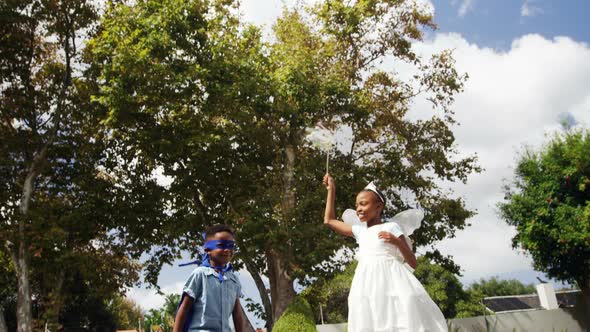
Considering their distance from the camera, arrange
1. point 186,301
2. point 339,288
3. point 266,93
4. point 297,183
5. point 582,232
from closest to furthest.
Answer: point 186,301 < point 266,93 < point 297,183 < point 582,232 < point 339,288

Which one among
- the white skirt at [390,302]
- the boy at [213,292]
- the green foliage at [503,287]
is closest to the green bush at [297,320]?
the white skirt at [390,302]

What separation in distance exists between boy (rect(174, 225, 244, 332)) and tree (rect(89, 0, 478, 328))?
541 inches

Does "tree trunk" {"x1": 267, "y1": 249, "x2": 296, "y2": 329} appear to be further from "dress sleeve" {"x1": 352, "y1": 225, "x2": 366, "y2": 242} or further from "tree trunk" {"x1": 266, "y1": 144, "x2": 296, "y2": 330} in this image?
"dress sleeve" {"x1": 352, "y1": 225, "x2": 366, "y2": 242}

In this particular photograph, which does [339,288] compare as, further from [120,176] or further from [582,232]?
[120,176]

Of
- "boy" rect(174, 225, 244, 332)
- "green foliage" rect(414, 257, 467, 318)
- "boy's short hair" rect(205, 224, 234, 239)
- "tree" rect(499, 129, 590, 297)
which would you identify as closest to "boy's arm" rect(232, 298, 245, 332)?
"boy" rect(174, 225, 244, 332)

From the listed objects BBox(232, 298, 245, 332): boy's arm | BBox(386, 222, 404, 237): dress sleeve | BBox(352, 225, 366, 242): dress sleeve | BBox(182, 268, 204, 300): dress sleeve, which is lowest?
BBox(232, 298, 245, 332): boy's arm

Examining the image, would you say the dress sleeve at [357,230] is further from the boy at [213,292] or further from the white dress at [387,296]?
the boy at [213,292]

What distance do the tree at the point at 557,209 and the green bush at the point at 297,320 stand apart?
14.4m

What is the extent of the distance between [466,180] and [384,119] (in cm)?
451

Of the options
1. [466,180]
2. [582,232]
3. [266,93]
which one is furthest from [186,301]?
[582,232]

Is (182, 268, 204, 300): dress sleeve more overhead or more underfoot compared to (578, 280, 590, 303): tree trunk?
more underfoot

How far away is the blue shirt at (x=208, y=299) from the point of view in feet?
13.9

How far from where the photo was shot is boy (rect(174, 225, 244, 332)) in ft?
13.8

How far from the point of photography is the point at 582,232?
81.4 feet
